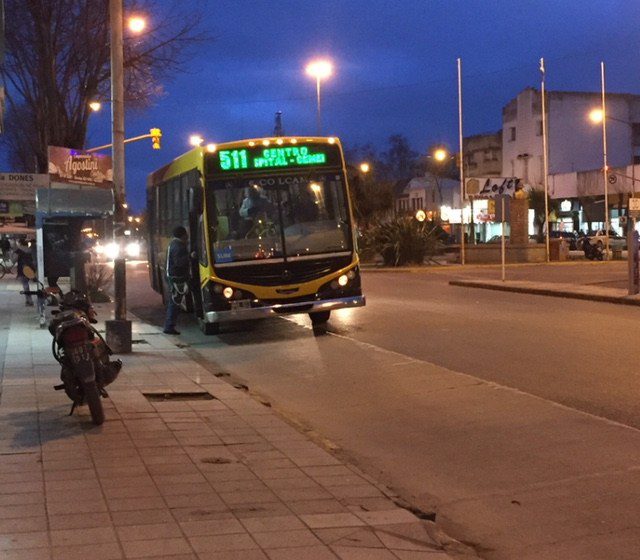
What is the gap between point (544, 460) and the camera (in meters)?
7.77

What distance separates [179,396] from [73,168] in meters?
15.5

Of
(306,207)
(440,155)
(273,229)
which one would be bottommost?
(273,229)

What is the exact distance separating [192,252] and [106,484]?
34.1ft

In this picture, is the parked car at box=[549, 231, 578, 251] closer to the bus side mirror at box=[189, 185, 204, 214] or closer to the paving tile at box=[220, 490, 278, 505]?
the bus side mirror at box=[189, 185, 204, 214]

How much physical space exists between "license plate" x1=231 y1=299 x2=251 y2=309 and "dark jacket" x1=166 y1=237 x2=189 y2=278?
1.60 m

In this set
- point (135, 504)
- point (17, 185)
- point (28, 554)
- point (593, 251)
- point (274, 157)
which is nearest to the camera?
point (28, 554)

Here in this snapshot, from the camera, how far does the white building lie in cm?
7012

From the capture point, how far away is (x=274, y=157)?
52.2ft

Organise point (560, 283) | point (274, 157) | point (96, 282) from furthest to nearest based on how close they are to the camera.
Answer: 1. point (560, 283)
2. point (96, 282)
3. point (274, 157)

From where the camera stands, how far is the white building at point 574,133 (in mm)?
70125

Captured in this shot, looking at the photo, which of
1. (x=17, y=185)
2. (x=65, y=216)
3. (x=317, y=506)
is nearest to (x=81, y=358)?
(x=317, y=506)

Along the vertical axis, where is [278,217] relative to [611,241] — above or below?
above

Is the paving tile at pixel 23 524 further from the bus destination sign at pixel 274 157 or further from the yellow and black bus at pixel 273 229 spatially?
the bus destination sign at pixel 274 157

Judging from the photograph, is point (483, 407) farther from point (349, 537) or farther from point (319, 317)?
point (319, 317)
